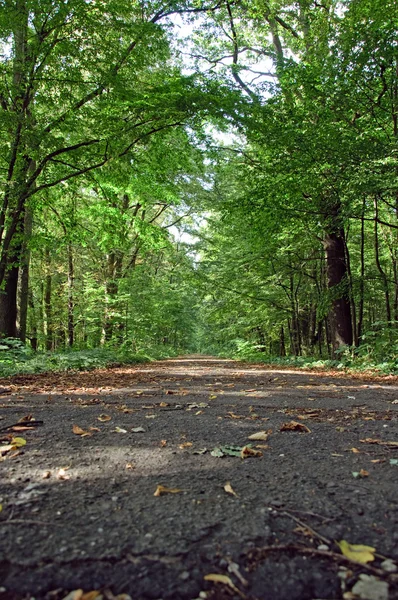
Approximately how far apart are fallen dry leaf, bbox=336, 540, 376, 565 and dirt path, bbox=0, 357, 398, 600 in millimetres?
28

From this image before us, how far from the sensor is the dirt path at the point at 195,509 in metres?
1.10

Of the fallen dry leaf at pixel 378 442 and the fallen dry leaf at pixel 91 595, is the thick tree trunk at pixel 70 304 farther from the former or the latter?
the fallen dry leaf at pixel 91 595

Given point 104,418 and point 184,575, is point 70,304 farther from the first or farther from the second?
point 184,575

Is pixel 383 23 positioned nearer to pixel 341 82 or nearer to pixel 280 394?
pixel 341 82

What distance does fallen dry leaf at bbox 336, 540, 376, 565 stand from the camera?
3.94 feet

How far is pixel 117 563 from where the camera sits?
1176 millimetres

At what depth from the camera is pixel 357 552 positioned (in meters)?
1.24

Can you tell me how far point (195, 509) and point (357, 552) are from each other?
653 millimetres

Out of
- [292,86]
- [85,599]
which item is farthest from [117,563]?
[292,86]

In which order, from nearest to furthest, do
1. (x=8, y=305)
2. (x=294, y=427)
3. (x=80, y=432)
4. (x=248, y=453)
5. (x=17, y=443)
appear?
1. (x=248, y=453)
2. (x=17, y=443)
3. (x=80, y=432)
4. (x=294, y=427)
5. (x=8, y=305)

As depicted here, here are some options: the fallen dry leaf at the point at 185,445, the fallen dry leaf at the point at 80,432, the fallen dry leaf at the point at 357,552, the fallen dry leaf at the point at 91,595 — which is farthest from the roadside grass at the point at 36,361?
the fallen dry leaf at the point at 357,552

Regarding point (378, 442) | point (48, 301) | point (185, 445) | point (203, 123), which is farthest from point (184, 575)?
point (48, 301)

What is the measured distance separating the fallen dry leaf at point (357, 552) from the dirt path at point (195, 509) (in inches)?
1.1

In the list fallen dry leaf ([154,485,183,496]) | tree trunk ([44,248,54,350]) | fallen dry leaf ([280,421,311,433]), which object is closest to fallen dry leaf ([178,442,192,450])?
fallen dry leaf ([154,485,183,496])
